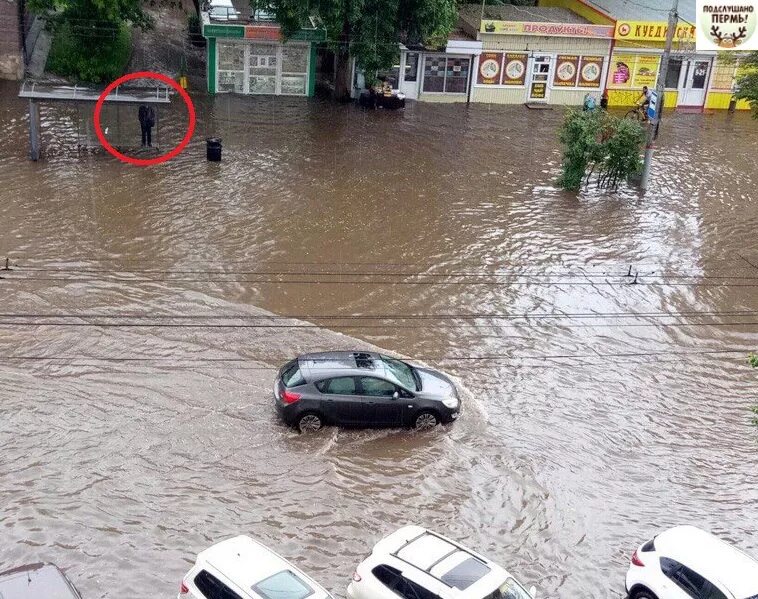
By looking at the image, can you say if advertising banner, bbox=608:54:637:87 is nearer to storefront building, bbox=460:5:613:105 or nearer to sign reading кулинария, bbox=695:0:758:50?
storefront building, bbox=460:5:613:105

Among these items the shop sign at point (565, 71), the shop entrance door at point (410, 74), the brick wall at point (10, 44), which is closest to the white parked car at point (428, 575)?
the shop entrance door at point (410, 74)

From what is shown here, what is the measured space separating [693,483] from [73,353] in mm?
10871

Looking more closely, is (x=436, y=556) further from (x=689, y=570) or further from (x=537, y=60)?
(x=537, y=60)

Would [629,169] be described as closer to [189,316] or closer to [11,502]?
[189,316]

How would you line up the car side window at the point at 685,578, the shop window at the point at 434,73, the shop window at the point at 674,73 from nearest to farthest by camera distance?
the car side window at the point at 685,578 < the shop window at the point at 434,73 < the shop window at the point at 674,73

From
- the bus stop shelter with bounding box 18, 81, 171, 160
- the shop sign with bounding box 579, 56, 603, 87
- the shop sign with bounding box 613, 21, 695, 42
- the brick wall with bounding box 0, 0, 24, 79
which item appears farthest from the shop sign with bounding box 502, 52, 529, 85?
the brick wall with bounding box 0, 0, 24, 79

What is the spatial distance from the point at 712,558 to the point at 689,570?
1.09 feet

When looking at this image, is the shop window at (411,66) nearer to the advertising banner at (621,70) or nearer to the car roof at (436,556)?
the advertising banner at (621,70)

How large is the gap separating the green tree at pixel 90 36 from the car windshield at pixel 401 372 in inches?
807

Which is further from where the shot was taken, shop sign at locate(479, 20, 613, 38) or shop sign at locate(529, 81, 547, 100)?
shop sign at locate(529, 81, 547, 100)

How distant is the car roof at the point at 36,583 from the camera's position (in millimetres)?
9031

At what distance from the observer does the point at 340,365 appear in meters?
14.3

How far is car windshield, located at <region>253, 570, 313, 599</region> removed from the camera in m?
9.27

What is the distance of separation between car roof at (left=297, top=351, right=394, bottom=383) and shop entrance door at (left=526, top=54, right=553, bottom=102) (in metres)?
25.4
